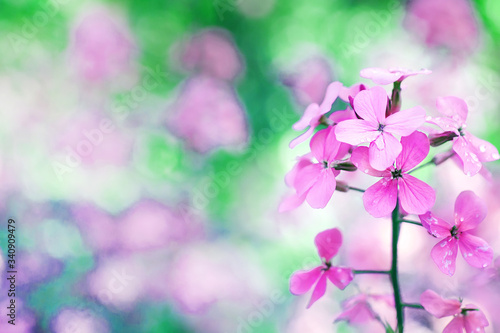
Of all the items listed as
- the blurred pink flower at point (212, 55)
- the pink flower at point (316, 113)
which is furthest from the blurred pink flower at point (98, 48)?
the pink flower at point (316, 113)

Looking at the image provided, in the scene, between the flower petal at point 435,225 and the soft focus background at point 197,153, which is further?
the soft focus background at point 197,153

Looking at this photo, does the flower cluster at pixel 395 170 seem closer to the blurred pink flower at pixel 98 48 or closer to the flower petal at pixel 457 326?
the flower petal at pixel 457 326

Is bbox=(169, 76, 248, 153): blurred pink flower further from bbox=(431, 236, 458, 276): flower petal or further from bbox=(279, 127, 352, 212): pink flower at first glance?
bbox=(431, 236, 458, 276): flower petal

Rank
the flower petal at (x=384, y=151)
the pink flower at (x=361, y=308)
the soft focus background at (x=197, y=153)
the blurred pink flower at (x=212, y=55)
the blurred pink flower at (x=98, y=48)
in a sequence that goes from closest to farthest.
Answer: the flower petal at (x=384, y=151)
the pink flower at (x=361, y=308)
the soft focus background at (x=197, y=153)
the blurred pink flower at (x=98, y=48)
the blurred pink flower at (x=212, y=55)

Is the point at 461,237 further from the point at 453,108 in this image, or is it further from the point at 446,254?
the point at 453,108

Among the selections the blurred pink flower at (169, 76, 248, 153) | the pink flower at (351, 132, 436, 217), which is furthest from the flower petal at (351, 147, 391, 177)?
the blurred pink flower at (169, 76, 248, 153)

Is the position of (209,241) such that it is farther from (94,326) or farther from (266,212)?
(94,326)

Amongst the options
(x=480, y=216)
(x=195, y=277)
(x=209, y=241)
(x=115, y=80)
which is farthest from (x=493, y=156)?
(x=115, y=80)
